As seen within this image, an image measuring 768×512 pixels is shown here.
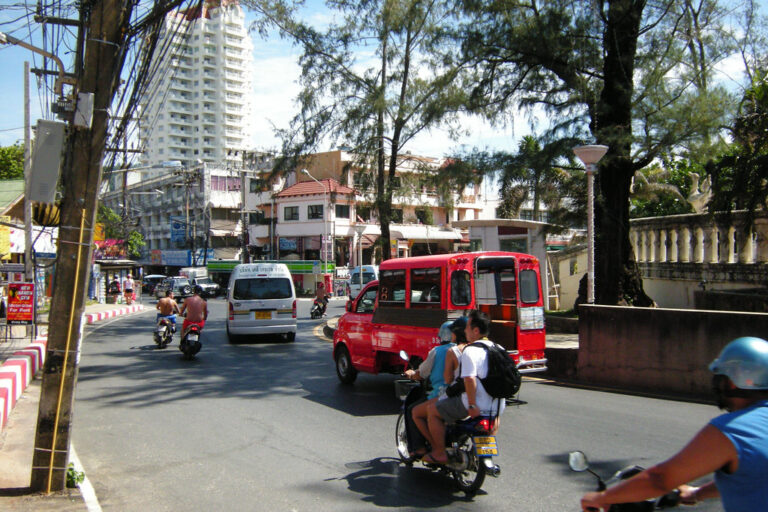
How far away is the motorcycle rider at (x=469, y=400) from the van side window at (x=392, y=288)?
177 inches

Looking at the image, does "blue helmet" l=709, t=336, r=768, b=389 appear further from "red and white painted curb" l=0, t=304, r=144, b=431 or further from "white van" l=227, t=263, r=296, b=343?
"white van" l=227, t=263, r=296, b=343

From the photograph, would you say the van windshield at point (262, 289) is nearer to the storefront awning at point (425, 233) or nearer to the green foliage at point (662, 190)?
the green foliage at point (662, 190)

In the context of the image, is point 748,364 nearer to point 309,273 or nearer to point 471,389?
point 471,389

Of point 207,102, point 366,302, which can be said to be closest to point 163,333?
point 366,302

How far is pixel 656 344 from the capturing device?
10117mm

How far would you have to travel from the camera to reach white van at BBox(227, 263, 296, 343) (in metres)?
17.5

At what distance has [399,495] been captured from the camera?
560 cm

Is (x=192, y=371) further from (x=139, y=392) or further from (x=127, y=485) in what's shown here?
(x=127, y=485)

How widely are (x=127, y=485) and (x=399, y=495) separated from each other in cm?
261

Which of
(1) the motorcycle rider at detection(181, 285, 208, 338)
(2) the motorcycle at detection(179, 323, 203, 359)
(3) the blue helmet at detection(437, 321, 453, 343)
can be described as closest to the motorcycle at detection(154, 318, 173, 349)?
(1) the motorcycle rider at detection(181, 285, 208, 338)

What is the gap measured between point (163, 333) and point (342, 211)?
3696 cm

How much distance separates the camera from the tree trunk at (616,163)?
1370 centimetres

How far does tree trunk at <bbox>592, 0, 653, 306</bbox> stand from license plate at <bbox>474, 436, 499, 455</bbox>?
978cm

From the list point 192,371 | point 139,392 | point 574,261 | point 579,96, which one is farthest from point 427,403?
point 574,261
